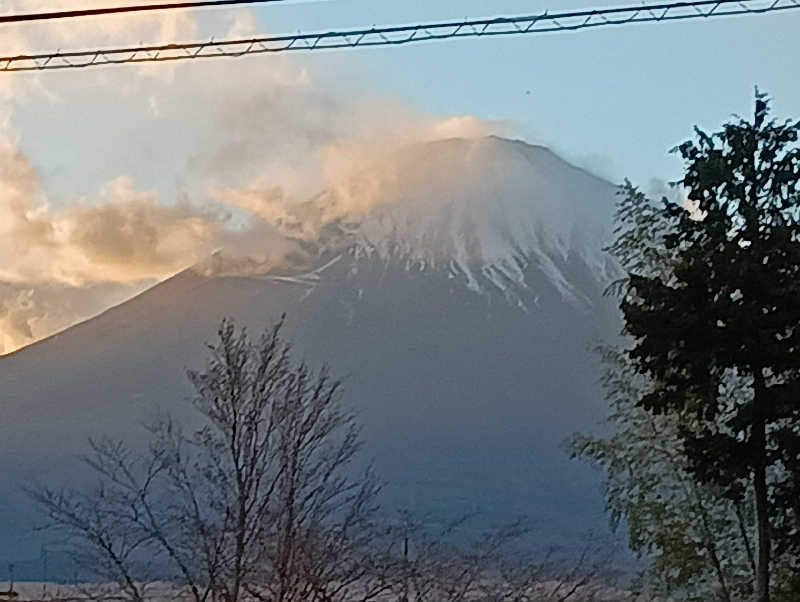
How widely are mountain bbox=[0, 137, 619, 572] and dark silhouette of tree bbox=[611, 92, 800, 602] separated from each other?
32.7 meters

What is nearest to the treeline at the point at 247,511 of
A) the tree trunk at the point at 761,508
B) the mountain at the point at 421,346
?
the tree trunk at the point at 761,508

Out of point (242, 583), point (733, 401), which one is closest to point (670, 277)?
point (733, 401)

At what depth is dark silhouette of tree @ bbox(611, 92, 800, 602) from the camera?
14508mm

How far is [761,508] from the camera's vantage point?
49.0ft

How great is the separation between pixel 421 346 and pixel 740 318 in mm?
66116

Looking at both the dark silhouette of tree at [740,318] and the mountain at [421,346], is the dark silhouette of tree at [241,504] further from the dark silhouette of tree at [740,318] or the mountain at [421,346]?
the mountain at [421,346]

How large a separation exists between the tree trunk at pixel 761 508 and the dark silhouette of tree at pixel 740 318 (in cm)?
1

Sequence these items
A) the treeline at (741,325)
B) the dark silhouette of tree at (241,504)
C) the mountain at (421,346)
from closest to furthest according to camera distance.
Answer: the dark silhouette of tree at (241,504) → the treeline at (741,325) → the mountain at (421,346)

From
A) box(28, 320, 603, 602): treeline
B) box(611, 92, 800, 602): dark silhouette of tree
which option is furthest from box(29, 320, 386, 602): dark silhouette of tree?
box(611, 92, 800, 602): dark silhouette of tree

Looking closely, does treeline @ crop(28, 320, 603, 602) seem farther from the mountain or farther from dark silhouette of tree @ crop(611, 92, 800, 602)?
the mountain

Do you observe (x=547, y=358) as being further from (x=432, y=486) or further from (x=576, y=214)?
(x=576, y=214)

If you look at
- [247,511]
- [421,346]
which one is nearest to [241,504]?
A: [247,511]

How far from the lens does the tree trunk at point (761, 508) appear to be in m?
14.6

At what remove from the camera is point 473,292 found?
289 ft
